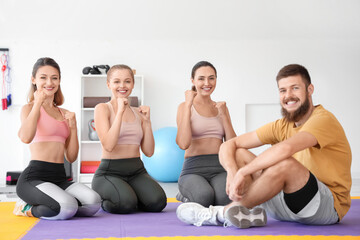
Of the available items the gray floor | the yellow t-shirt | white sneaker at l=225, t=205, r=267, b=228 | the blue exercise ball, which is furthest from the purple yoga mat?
the blue exercise ball

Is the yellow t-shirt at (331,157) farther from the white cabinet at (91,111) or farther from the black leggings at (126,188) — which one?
the white cabinet at (91,111)

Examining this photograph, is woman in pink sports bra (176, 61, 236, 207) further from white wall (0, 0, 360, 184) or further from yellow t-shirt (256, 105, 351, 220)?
white wall (0, 0, 360, 184)

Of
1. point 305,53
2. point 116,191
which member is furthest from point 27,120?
point 305,53

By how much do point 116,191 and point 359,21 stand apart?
17.0 feet

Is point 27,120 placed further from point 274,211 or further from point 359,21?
point 359,21

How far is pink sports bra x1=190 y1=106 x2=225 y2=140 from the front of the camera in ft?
9.80

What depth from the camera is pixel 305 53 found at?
A: 6.64 metres

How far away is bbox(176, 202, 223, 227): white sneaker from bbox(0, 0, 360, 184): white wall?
4308 mm

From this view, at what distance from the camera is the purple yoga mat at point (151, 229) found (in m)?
2.01

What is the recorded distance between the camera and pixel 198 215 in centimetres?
221

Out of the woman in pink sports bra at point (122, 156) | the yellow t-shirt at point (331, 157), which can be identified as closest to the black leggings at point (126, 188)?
the woman in pink sports bra at point (122, 156)

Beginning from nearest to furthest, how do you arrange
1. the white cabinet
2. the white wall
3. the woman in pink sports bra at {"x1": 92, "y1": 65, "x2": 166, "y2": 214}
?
the woman in pink sports bra at {"x1": 92, "y1": 65, "x2": 166, "y2": 214} < the white wall < the white cabinet

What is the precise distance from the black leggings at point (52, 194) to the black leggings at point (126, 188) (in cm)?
12

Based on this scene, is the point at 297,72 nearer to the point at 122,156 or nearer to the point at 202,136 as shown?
the point at 202,136
